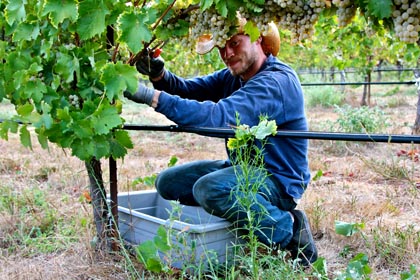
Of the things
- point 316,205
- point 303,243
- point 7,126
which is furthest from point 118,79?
point 316,205

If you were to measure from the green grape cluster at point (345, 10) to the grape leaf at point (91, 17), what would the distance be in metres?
0.79

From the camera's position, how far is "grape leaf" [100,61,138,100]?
196 centimetres

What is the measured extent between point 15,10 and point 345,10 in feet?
3.94

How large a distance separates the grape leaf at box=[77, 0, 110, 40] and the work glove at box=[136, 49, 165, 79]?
59 cm

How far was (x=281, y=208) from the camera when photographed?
263cm

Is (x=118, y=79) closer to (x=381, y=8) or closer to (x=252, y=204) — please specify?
(x=252, y=204)

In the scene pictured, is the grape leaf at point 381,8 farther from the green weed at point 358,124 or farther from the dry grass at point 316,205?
the green weed at point 358,124

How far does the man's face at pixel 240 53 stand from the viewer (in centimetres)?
263

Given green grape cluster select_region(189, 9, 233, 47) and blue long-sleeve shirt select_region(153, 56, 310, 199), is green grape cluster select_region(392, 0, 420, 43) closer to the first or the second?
green grape cluster select_region(189, 9, 233, 47)

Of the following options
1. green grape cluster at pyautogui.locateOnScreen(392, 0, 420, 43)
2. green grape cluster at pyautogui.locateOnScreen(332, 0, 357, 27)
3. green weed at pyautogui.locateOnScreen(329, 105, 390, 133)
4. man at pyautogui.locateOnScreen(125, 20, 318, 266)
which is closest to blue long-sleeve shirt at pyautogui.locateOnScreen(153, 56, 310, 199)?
man at pyautogui.locateOnScreen(125, 20, 318, 266)

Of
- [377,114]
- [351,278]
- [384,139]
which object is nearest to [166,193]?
[351,278]

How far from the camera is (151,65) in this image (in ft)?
9.15

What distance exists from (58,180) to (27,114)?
2.45 m

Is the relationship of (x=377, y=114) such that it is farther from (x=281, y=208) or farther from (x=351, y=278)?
(x=351, y=278)
